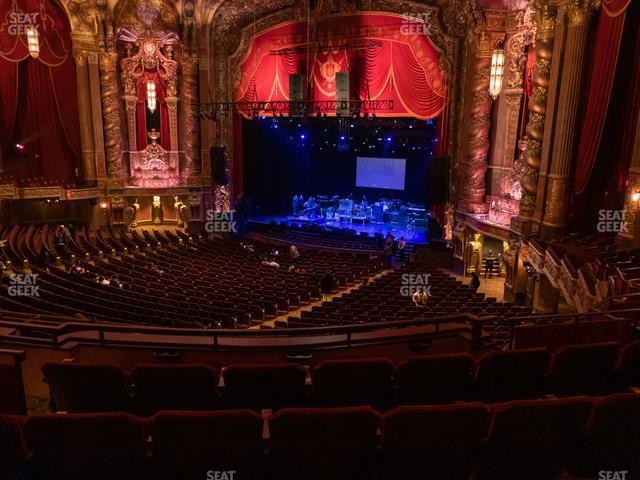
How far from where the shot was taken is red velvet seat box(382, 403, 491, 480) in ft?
10.7

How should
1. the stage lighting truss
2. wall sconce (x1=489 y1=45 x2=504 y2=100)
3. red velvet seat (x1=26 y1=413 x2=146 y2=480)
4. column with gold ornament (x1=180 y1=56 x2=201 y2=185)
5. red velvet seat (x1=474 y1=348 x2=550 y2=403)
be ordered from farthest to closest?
column with gold ornament (x1=180 y1=56 x2=201 y2=185)
the stage lighting truss
wall sconce (x1=489 y1=45 x2=504 y2=100)
red velvet seat (x1=474 y1=348 x2=550 y2=403)
red velvet seat (x1=26 y1=413 x2=146 y2=480)

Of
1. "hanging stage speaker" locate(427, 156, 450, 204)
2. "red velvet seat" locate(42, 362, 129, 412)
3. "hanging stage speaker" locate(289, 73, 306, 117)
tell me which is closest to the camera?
"red velvet seat" locate(42, 362, 129, 412)

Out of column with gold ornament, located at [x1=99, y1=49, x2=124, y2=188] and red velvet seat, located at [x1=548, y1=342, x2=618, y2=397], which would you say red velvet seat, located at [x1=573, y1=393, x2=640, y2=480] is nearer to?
red velvet seat, located at [x1=548, y1=342, x2=618, y2=397]

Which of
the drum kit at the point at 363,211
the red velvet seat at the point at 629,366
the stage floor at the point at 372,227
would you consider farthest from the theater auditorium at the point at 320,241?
the stage floor at the point at 372,227

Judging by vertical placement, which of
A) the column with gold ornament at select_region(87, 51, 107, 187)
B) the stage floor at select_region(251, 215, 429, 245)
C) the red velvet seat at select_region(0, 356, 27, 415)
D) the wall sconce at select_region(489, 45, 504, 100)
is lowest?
the stage floor at select_region(251, 215, 429, 245)

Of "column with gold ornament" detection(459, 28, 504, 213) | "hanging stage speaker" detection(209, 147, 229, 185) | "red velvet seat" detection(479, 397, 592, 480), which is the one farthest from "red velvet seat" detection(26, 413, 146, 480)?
"hanging stage speaker" detection(209, 147, 229, 185)

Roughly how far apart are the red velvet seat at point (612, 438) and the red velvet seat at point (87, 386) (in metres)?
3.29

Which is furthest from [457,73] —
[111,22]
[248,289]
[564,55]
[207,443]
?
[207,443]

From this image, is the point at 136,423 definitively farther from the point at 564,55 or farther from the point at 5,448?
the point at 564,55

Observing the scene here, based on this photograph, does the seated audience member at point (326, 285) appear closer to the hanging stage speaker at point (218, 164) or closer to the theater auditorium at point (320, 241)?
the theater auditorium at point (320, 241)

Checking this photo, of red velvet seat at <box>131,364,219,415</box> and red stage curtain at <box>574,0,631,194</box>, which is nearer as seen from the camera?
red velvet seat at <box>131,364,219,415</box>

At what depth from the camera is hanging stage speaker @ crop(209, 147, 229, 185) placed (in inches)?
883

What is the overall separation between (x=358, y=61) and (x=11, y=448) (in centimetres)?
2007

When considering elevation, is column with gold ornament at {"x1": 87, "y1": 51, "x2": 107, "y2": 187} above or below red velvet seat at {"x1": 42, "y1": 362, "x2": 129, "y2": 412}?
above
